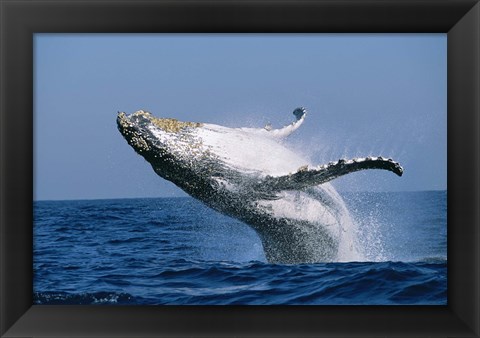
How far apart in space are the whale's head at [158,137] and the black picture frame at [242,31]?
1.36 meters

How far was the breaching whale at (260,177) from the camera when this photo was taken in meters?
7.38

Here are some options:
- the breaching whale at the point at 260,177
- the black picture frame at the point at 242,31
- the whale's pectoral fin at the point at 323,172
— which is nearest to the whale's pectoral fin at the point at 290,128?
the breaching whale at the point at 260,177

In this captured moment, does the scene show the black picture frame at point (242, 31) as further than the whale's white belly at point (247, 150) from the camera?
No

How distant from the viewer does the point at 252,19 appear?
6008 millimetres

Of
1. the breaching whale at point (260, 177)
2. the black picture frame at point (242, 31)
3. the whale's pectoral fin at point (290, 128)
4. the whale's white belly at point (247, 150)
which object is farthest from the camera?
the whale's pectoral fin at point (290, 128)

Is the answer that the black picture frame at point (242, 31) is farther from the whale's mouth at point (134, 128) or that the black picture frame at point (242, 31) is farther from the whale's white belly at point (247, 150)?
the whale's white belly at point (247, 150)

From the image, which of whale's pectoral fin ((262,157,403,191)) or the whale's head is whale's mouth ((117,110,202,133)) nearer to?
the whale's head

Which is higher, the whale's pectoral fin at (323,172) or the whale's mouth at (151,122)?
the whale's mouth at (151,122)

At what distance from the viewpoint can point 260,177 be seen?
7.86 m

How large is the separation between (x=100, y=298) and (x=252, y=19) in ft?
14.3

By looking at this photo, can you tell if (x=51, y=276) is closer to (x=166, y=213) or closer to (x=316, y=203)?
(x=316, y=203)

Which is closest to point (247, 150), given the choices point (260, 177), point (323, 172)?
point (260, 177)
